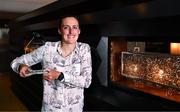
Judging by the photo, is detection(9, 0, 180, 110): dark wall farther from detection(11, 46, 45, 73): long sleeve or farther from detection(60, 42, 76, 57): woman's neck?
detection(11, 46, 45, 73): long sleeve

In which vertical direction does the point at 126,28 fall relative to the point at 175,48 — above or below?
above

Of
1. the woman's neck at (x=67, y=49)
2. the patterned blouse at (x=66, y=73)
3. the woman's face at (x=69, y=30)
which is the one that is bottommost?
the patterned blouse at (x=66, y=73)

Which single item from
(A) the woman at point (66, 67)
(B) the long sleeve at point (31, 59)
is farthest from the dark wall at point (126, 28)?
(B) the long sleeve at point (31, 59)

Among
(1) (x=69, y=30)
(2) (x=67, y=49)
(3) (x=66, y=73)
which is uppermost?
(1) (x=69, y=30)

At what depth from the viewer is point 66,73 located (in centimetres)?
142

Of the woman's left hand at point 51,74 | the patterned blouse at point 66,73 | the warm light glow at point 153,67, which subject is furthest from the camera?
the warm light glow at point 153,67

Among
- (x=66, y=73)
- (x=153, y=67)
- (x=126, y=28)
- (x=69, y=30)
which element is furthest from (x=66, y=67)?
(x=153, y=67)

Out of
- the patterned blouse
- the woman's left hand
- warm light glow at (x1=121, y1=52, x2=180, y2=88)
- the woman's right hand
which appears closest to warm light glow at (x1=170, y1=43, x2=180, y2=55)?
warm light glow at (x1=121, y1=52, x2=180, y2=88)

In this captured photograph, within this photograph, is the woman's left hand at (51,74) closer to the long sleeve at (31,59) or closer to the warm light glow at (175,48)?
the long sleeve at (31,59)

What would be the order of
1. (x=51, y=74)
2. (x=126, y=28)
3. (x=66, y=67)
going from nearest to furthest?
(x=51, y=74) → (x=66, y=67) → (x=126, y=28)

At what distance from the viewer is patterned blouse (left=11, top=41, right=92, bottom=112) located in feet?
4.77

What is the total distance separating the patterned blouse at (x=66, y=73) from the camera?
145cm

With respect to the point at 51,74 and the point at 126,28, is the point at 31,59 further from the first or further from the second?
the point at 126,28

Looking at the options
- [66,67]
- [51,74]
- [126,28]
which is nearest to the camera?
[51,74]
